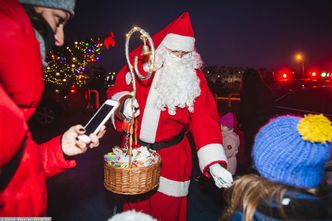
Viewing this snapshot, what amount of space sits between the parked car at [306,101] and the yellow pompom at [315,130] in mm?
4696

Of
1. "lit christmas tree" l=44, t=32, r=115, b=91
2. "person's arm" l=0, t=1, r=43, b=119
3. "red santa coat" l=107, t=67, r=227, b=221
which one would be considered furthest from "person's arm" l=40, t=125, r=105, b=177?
"lit christmas tree" l=44, t=32, r=115, b=91

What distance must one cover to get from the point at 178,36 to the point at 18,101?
2.11 metres

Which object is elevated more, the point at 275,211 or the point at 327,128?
the point at 327,128

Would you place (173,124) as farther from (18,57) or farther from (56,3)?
(18,57)

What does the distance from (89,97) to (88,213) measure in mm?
10957

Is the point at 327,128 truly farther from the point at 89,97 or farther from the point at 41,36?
the point at 89,97

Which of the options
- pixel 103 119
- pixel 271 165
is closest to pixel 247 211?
pixel 271 165

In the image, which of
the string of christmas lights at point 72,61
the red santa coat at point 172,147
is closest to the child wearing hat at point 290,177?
the red santa coat at point 172,147

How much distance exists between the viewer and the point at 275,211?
146cm

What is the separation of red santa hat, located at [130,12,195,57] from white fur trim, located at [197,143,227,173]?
3.61 ft

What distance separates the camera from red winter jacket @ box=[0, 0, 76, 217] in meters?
1.03

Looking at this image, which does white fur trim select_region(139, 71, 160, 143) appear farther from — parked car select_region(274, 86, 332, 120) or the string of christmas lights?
the string of christmas lights

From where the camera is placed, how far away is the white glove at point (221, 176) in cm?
254

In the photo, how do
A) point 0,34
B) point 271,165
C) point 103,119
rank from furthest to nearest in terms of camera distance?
point 103,119, point 271,165, point 0,34
